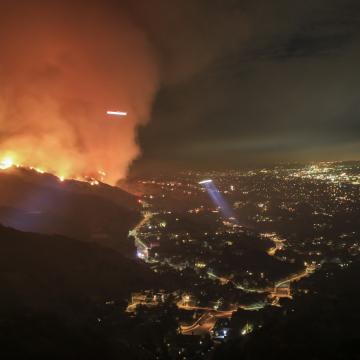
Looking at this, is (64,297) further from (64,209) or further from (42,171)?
(42,171)

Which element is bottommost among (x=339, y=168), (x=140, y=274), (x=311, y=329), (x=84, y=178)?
(x=311, y=329)

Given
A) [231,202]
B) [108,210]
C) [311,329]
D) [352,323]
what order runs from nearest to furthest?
[311,329], [352,323], [108,210], [231,202]

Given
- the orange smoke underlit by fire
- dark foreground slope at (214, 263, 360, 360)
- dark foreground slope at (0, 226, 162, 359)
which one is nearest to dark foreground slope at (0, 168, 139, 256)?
the orange smoke underlit by fire

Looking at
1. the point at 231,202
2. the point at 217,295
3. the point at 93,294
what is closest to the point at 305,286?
the point at 217,295

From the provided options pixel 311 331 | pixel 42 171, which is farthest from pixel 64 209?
pixel 311 331

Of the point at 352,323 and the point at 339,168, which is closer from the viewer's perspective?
the point at 352,323

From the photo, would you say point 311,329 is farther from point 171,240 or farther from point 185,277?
point 171,240

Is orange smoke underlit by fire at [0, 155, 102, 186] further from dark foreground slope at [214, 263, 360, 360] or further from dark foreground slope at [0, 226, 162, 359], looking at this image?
dark foreground slope at [214, 263, 360, 360]
